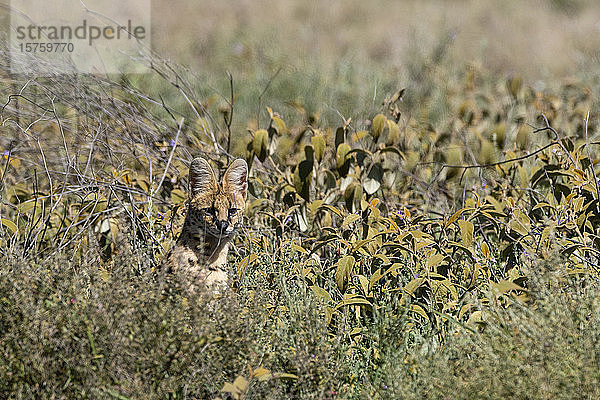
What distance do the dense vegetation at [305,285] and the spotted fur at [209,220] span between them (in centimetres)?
12

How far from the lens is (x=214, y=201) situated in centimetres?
314

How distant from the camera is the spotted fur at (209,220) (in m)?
3.05

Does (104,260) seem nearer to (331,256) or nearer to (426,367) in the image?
(331,256)

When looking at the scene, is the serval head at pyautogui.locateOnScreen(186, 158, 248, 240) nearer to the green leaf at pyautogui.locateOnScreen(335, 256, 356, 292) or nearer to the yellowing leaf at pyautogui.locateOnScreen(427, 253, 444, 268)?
the green leaf at pyautogui.locateOnScreen(335, 256, 356, 292)

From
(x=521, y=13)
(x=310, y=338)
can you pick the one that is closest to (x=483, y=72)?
(x=521, y=13)

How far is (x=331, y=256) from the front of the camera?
11.6ft

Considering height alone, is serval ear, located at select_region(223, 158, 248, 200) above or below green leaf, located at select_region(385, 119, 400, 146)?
below

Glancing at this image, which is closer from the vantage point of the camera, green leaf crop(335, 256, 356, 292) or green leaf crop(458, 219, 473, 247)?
green leaf crop(335, 256, 356, 292)

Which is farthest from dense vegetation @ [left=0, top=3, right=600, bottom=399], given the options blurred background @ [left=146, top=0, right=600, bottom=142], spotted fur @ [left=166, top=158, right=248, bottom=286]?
blurred background @ [left=146, top=0, right=600, bottom=142]

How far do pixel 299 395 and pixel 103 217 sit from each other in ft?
5.23

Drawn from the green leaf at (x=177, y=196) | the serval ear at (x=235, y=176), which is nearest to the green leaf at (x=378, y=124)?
the serval ear at (x=235, y=176)

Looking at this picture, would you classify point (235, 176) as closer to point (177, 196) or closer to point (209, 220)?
point (209, 220)

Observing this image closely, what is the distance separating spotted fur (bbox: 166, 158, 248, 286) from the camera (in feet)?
10.0

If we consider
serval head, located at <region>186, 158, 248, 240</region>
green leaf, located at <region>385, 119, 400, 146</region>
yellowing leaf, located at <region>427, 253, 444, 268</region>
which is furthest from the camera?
green leaf, located at <region>385, 119, 400, 146</region>
